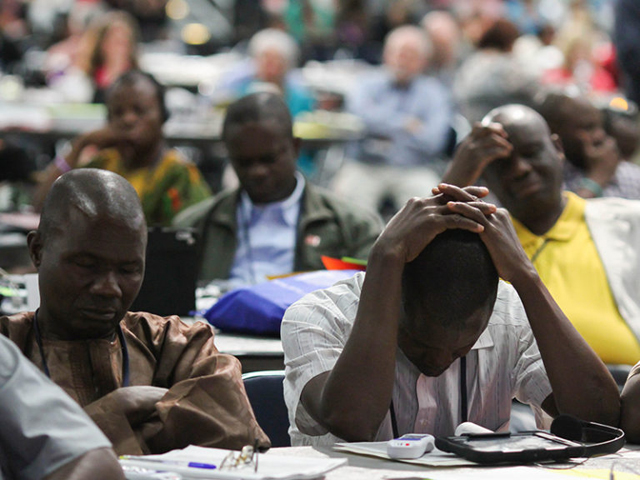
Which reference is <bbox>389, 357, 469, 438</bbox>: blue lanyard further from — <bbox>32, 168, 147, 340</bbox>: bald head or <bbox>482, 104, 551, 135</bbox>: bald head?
<bbox>482, 104, 551, 135</bbox>: bald head

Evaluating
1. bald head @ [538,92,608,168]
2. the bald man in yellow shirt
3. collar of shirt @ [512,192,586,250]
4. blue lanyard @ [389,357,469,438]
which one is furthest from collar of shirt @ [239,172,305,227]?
blue lanyard @ [389,357,469,438]

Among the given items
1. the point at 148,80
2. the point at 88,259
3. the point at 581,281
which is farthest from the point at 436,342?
the point at 148,80

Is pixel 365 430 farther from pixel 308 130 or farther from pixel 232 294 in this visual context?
pixel 308 130

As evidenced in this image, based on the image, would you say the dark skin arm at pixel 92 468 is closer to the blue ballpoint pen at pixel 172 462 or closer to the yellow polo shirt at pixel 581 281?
the blue ballpoint pen at pixel 172 462

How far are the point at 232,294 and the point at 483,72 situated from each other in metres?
5.48

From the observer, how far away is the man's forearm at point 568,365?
229cm

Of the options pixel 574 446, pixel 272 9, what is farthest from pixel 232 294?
pixel 272 9

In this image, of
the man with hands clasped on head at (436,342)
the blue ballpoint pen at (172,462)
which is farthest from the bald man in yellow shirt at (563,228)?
the blue ballpoint pen at (172,462)

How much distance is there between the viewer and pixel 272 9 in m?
13.1

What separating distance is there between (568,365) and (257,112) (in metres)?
2.66

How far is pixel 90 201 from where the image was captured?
2.22m

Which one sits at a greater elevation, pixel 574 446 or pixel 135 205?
pixel 135 205

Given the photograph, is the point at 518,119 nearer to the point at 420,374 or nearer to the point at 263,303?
the point at 263,303

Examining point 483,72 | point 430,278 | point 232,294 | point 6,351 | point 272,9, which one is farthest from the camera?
point 272,9
